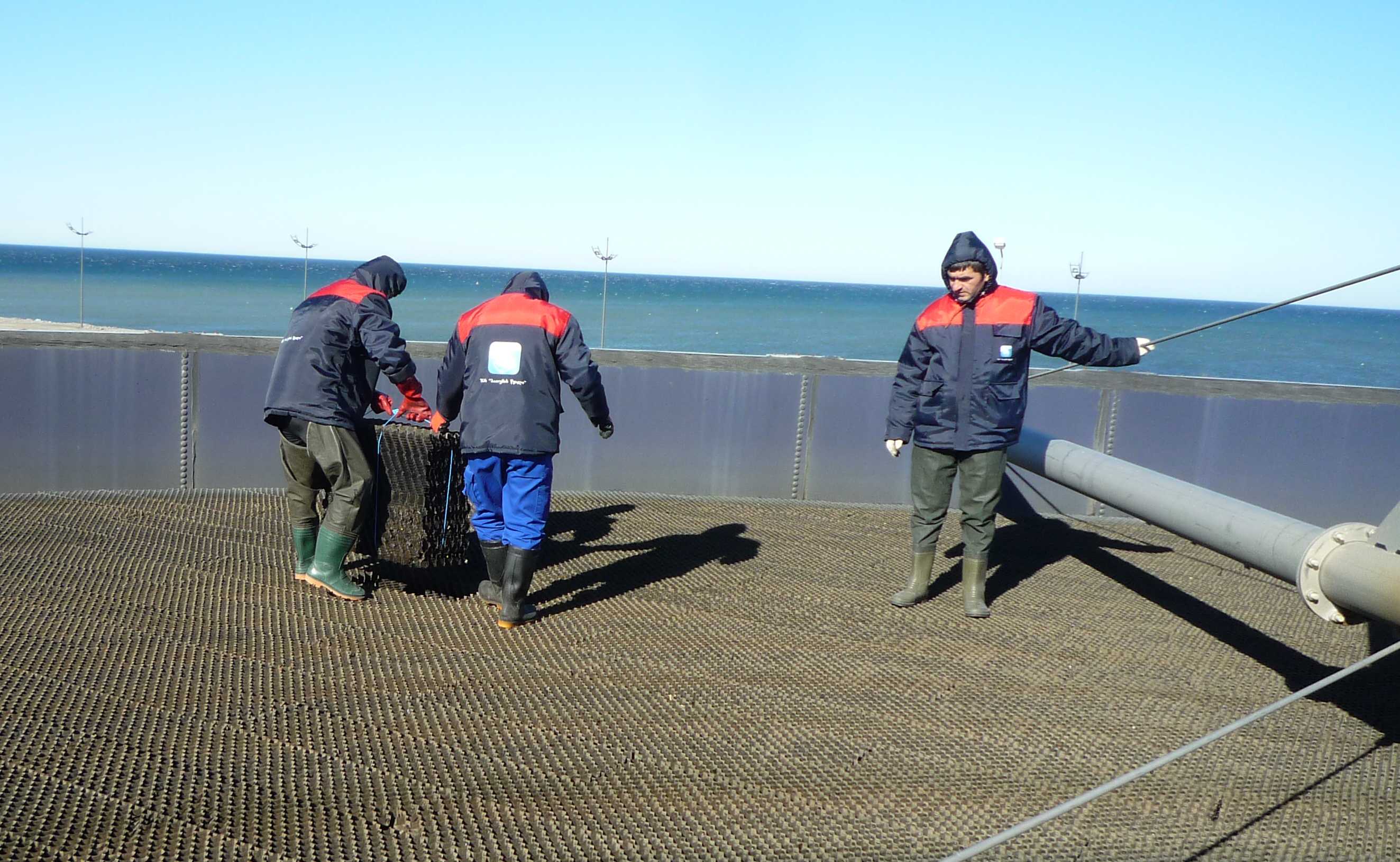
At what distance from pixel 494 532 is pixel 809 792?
2.31 m

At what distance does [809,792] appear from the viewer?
134 inches

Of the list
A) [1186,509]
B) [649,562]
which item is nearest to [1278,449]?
[1186,509]

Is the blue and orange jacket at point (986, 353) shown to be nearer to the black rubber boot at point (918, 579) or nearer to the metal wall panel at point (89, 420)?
the black rubber boot at point (918, 579)

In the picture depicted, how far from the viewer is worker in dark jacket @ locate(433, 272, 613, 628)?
4988mm

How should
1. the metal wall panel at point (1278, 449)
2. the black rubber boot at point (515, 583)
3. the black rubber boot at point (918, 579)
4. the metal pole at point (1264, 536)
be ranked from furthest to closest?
the metal wall panel at point (1278, 449) → the black rubber boot at point (918, 579) → the black rubber boot at point (515, 583) → the metal pole at point (1264, 536)

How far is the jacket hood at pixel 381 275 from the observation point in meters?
5.39

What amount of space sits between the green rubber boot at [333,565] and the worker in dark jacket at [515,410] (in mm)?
601

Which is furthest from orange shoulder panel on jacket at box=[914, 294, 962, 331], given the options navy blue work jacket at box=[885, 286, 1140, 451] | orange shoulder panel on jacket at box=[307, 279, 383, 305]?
orange shoulder panel on jacket at box=[307, 279, 383, 305]

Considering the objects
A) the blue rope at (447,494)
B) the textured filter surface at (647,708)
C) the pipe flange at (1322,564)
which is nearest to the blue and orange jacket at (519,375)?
the blue rope at (447,494)

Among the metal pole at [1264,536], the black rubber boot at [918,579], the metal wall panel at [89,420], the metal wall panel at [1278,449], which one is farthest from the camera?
the metal wall panel at [1278,449]

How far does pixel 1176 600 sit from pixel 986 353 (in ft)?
5.80

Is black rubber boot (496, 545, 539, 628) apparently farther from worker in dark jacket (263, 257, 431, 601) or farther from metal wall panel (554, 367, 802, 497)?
metal wall panel (554, 367, 802, 497)

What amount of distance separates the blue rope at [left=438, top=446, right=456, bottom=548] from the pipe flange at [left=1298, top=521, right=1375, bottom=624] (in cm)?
358

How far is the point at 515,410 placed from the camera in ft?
16.3
